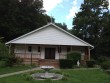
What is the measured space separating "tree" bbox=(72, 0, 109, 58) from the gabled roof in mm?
15317

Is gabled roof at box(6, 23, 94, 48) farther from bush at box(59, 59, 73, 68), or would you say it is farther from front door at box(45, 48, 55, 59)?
bush at box(59, 59, 73, 68)

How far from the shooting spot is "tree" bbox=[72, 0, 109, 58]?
5603 centimetres

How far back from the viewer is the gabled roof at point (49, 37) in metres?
39.4

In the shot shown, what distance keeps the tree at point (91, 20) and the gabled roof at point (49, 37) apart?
1532 centimetres

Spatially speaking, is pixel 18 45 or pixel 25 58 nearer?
pixel 25 58

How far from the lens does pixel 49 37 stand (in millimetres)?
39969

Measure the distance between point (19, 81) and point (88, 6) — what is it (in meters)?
41.5

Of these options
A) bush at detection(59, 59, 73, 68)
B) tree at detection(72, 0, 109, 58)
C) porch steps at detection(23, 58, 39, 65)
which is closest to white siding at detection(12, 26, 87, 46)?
porch steps at detection(23, 58, 39, 65)

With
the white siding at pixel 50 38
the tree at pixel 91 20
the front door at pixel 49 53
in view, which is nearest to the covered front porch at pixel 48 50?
the front door at pixel 49 53

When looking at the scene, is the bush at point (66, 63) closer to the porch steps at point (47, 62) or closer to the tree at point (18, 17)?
the porch steps at point (47, 62)

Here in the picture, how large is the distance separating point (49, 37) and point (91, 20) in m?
18.0

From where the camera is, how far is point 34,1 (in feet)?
217

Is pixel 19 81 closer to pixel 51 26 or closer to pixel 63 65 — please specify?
pixel 63 65

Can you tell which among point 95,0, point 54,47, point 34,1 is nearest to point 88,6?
point 95,0
